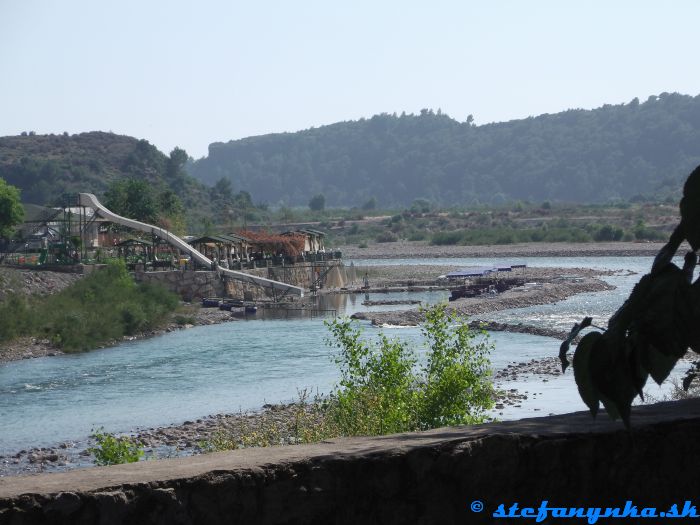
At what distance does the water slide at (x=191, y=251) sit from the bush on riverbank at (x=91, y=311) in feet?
23.0

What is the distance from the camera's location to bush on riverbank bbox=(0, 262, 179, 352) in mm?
37656

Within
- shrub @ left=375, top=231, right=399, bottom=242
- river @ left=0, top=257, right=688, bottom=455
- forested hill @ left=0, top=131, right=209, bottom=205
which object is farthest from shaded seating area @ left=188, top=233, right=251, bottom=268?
forested hill @ left=0, top=131, right=209, bottom=205

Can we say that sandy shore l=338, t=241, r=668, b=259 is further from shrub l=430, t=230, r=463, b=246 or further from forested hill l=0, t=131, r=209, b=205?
forested hill l=0, t=131, r=209, b=205

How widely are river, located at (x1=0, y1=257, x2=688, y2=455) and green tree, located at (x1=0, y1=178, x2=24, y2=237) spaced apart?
2109 cm

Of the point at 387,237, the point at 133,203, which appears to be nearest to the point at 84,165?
the point at 387,237

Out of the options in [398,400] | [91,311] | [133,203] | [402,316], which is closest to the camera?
[398,400]

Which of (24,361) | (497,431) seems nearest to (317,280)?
(24,361)

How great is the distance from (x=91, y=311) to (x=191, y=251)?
52.2 feet

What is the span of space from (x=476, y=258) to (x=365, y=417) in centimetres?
8284

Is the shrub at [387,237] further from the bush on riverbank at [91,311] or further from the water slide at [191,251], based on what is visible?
the bush on riverbank at [91,311]

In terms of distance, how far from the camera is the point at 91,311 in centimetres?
4125

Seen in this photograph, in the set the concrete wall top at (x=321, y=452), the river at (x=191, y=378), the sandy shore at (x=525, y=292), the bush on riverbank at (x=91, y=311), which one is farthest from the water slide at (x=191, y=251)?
the concrete wall top at (x=321, y=452)

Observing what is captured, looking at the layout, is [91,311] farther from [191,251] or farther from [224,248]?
[224,248]

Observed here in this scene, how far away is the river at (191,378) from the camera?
74.8ft
